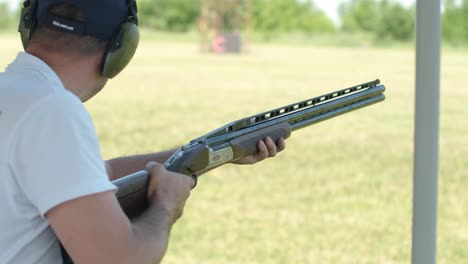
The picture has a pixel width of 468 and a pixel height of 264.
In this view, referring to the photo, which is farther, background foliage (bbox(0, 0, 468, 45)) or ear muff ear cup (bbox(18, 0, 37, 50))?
background foliage (bbox(0, 0, 468, 45))

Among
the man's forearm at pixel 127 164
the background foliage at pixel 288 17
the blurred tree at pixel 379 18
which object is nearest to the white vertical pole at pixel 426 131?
the man's forearm at pixel 127 164

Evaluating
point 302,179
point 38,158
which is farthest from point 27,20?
point 302,179

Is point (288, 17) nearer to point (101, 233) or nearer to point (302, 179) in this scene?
point (302, 179)

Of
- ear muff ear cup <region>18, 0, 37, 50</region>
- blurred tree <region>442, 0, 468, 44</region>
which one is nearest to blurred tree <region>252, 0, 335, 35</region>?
blurred tree <region>442, 0, 468, 44</region>

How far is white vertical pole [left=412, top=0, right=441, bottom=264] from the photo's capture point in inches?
104

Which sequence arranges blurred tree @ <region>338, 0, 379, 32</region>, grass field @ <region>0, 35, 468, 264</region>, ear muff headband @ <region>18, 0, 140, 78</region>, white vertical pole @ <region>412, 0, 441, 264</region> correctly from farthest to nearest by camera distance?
blurred tree @ <region>338, 0, 379, 32</region> → grass field @ <region>0, 35, 468, 264</region> → white vertical pole @ <region>412, 0, 441, 264</region> → ear muff headband @ <region>18, 0, 140, 78</region>

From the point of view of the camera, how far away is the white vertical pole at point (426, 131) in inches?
104

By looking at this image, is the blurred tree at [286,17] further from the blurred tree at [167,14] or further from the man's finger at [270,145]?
the man's finger at [270,145]

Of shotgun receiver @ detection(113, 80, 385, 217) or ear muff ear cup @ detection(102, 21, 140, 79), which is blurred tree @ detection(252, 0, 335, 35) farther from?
ear muff ear cup @ detection(102, 21, 140, 79)

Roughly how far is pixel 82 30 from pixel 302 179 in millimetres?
6834

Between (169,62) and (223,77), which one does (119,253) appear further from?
(169,62)

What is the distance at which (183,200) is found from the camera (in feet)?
6.15

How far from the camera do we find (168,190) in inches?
73.2

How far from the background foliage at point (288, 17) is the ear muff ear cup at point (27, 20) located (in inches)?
1847
